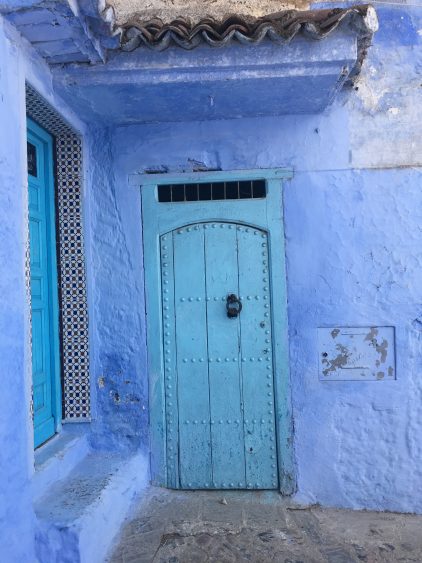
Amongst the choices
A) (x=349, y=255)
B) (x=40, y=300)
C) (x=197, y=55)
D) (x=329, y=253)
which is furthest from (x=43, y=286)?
(x=349, y=255)

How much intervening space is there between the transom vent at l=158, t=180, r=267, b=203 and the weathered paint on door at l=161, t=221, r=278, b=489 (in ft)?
0.69

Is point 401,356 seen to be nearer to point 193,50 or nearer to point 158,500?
point 158,500

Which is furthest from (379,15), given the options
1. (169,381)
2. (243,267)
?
(169,381)

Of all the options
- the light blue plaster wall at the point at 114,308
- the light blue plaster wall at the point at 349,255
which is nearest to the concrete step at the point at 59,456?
the light blue plaster wall at the point at 114,308

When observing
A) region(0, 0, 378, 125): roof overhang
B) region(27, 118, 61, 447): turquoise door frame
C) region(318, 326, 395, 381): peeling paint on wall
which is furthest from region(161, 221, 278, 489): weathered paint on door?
region(0, 0, 378, 125): roof overhang

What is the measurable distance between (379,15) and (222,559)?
373cm

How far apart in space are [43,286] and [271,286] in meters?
1.58

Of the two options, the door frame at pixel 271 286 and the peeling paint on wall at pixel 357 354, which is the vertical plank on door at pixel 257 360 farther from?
the peeling paint on wall at pixel 357 354

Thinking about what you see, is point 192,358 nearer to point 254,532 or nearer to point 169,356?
point 169,356

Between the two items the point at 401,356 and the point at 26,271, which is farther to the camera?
the point at 401,356

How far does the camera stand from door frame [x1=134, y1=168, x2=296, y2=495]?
12.6 feet

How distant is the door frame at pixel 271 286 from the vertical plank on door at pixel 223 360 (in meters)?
0.22

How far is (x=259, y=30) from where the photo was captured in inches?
117

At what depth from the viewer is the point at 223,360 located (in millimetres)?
3885
